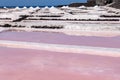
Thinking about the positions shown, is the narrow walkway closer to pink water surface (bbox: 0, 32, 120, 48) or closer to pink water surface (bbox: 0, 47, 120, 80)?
pink water surface (bbox: 0, 47, 120, 80)

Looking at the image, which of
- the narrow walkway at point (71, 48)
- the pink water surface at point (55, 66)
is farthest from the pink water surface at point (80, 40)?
the pink water surface at point (55, 66)

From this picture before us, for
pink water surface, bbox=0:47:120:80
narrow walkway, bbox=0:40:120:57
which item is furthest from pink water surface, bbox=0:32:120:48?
pink water surface, bbox=0:47:120:80

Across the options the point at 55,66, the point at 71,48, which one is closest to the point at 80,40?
the point at 71,48

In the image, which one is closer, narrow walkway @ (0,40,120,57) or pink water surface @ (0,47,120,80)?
pink water surface @ (0,47,120,80)

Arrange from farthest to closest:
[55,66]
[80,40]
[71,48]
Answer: [80,40], [71,48], [55,66]

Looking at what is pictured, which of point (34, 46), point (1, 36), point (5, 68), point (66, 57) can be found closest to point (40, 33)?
point (1, 36)

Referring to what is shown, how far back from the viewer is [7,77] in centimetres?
112

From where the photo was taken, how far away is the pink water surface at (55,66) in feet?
3.69

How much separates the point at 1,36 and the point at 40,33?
0.37 m

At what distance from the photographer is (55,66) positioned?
49.6 inches

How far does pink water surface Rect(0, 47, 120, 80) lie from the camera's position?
1.12 m

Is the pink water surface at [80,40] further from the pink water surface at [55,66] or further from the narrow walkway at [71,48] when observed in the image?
the pink water surface at [55,66]

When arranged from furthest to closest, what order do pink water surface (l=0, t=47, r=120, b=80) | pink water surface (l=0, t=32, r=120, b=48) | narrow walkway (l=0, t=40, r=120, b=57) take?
pink water surface (l=0, t=32, r=120, b=48) < narrow walkway (l=0, t=40, r=120, b=57) < pink water surface (l=0, t=47, r=120, b=80)

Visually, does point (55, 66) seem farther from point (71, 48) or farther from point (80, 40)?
point (80, 40)
